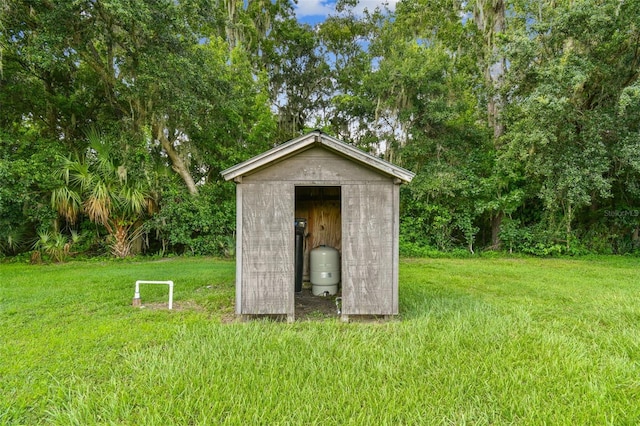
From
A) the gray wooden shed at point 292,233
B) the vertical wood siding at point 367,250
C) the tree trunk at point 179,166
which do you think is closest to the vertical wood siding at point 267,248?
the gray wooden shed at point 292,233

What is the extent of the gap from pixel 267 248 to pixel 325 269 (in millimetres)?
1474

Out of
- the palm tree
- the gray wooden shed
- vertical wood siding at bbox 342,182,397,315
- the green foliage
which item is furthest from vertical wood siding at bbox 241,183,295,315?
the palm tree

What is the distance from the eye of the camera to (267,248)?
13.0 ft

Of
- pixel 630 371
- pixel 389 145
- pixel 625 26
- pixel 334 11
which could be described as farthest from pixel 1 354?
pixel 334 11

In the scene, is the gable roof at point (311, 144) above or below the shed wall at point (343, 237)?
above

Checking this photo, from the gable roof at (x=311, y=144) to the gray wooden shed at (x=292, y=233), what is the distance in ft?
0.28

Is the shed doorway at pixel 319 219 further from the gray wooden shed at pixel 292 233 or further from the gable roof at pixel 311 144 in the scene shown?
the gable roof at pixel 311 144

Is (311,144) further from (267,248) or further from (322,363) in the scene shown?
(322,363)

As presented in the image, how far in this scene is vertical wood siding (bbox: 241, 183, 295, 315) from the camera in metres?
3.95

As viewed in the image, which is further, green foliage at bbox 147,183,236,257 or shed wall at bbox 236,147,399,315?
green foliage at bbox 147,183,236,257

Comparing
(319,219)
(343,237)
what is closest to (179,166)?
(319,219)

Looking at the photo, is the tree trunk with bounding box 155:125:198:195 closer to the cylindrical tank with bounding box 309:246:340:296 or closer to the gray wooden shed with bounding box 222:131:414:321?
the cylindrical tank with bounding box 309:246:340:296

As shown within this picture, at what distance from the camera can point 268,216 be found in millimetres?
3971

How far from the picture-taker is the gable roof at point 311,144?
3.83 m
